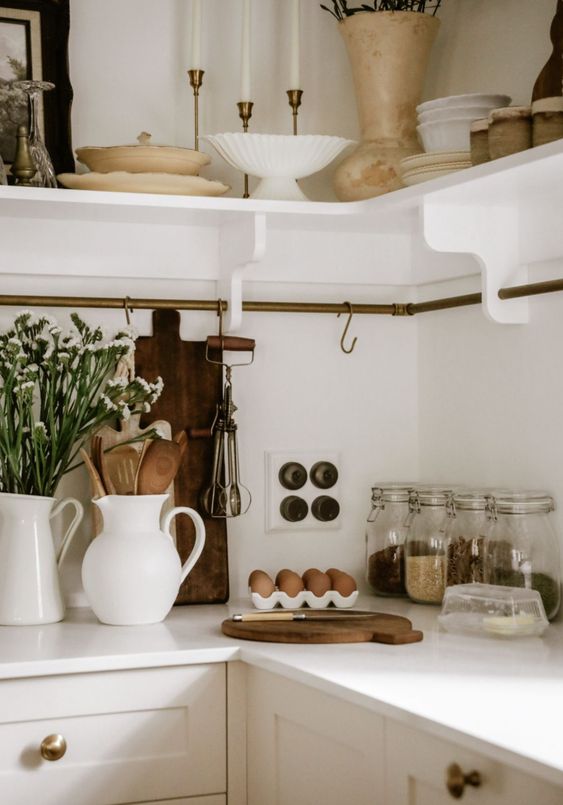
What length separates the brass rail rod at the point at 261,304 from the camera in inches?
80.6

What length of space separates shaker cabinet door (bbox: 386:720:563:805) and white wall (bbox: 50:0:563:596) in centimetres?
74

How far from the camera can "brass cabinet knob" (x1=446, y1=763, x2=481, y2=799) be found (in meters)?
1.27

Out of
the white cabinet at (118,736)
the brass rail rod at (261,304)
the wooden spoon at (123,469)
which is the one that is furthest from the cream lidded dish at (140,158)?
the white cabinet at (118,736)

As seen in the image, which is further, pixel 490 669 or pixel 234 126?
pixel 234 126

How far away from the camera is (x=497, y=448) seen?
2.11 metres

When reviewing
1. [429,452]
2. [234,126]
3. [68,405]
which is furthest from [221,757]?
[234,126]

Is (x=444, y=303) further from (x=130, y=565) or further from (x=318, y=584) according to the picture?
(x=130, y=565)

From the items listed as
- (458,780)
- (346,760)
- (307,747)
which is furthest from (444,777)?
(307,747)

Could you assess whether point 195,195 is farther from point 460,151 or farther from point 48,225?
point 460,151

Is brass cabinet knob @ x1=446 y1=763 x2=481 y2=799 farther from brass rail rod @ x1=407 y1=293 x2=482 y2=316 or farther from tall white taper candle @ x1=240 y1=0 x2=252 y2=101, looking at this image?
tall white taper candle @ x1=240 y1=0 x2=252 y2=101

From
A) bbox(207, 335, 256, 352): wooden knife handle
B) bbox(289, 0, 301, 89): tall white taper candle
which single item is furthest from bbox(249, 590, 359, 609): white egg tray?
bbox(289, 0, 301, 89): tall white taper candle

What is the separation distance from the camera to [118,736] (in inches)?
66.9

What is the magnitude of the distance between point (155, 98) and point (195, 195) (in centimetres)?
32

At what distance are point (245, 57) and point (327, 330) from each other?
0.55 meters
